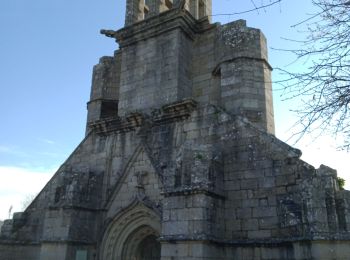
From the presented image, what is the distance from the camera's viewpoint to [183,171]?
8.05m

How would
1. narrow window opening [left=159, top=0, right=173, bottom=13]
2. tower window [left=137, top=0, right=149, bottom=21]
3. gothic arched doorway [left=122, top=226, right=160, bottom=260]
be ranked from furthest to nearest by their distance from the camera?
1. tower window [left=137, top=0, right=149, bottom=21]
2. narrow window opening [left=159, top=0, right=173, bottom=13]
3. gothic arched doorway [left=122, top=226, right=160, bottom=260]

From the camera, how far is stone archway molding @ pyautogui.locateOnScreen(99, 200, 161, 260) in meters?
9.62

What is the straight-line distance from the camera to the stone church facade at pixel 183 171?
732 cm

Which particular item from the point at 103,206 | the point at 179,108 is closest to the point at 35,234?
the point at 103,206

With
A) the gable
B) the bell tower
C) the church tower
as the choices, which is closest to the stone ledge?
the church tower

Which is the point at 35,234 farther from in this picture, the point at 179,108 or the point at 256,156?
the point at 256,156

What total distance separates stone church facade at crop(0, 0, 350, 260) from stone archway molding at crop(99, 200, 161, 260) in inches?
1.0

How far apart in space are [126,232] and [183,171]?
2.83m

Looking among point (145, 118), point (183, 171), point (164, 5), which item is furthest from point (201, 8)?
point (183, 171)

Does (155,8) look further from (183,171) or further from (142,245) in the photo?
(142,245)

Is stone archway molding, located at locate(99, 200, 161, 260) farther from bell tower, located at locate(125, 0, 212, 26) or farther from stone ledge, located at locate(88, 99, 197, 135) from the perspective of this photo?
bell tower, located at locate(125, 0, 212, 26)

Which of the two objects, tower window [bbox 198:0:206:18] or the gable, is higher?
tower window [bbox 198:0:206:18]

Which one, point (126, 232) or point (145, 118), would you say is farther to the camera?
point (145, 118)

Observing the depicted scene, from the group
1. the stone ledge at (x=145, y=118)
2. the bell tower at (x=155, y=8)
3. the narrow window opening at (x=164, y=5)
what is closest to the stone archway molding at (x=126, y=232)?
the stone ledge at (x=145, y=118)
